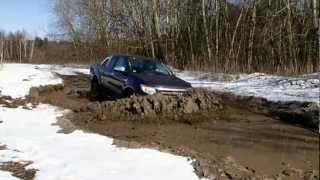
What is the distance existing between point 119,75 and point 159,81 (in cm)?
145

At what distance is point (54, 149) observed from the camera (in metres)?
10.8

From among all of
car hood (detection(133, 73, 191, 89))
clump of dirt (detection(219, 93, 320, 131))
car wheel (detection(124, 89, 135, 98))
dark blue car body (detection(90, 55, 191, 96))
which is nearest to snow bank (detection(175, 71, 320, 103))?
clump of dirt (detection(219, 93, 320, 131))

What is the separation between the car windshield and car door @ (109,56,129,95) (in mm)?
233

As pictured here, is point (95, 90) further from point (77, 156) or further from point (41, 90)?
point (77, 156)

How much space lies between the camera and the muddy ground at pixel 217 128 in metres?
9.55

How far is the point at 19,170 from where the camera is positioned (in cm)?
935

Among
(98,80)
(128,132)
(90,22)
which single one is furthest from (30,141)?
(90,22)

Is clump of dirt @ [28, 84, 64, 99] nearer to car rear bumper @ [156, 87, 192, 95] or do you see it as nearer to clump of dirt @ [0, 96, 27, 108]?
clump of dirt @ [0, 96, 27, 108]

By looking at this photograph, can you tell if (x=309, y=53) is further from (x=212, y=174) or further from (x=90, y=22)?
(x=90, y=22)

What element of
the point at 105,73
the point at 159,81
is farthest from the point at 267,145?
the point at 105,73

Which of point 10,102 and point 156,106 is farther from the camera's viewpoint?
point 10,102

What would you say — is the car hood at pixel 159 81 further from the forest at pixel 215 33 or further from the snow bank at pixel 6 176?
the forest at pixel 215 33

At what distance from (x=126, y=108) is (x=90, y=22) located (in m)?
41.4

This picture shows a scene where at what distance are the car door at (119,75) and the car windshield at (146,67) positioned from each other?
233 millimetres
